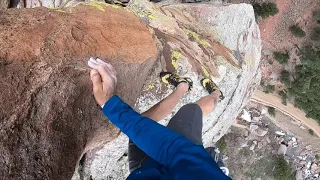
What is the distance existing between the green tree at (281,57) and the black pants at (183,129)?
850 cm

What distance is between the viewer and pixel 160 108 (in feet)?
19.3

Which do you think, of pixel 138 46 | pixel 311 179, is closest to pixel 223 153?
pixel 311 179

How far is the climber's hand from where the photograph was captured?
13.3ft

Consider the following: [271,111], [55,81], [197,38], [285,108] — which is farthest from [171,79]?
[285,108]

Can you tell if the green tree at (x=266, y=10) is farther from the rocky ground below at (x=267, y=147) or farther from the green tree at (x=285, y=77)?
the rocky ground below at (x=267, y=147)

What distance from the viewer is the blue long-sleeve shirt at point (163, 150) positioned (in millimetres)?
2697

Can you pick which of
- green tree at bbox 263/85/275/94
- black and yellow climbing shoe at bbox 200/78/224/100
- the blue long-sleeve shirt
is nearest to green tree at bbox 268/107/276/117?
green tree at bbox 263/85/275/94

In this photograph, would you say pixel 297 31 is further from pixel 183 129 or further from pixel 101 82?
pixel 101 82

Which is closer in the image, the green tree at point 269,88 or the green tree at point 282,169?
the green tree at point 269,88

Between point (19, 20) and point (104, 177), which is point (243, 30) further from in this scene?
point (19, 20)

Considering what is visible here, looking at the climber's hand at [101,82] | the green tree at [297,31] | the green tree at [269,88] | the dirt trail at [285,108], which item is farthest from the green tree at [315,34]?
the climber's hand at [101,82]

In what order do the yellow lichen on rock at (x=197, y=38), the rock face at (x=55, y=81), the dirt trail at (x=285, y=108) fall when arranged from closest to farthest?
the rock face at (x=55, y=81) → the yellow lichen on rock at (x=197, y=38) → the dirt trail at (x=285, y=108)

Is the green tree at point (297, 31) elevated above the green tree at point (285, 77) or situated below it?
above

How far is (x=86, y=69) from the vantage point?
4137 mm
